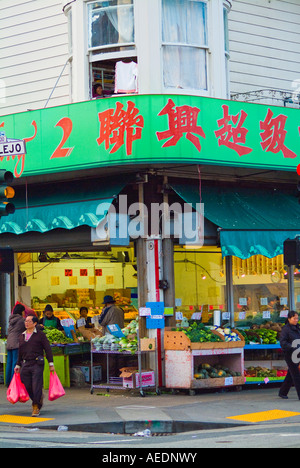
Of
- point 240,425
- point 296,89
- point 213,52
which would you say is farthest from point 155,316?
point 296,89

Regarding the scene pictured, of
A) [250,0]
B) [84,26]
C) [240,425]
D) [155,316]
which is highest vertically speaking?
[250,0]

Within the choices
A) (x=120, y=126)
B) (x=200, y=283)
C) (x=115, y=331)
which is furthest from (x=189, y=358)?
(x=120, y=126)

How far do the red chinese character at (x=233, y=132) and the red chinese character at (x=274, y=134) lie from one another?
528 millimetres

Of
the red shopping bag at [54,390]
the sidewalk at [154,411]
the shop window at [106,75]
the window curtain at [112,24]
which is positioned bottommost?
the sidewalk at [154,411]

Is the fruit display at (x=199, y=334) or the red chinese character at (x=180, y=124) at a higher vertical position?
the red chinese character at (x=180, y=124)

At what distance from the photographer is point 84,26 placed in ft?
58.1

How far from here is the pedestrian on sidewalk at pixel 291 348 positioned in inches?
591

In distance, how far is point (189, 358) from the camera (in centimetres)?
1622

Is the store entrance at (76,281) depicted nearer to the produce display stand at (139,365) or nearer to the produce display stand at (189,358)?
the produce display stand at (139,365)

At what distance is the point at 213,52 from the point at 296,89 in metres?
3.89

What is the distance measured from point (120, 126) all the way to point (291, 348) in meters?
5.41

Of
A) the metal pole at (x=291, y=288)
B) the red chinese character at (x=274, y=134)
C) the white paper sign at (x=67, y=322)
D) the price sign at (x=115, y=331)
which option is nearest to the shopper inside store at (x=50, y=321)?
the white paper sign at (x=67, y=322)

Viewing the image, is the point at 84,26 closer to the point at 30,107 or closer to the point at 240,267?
the point at 30,107
